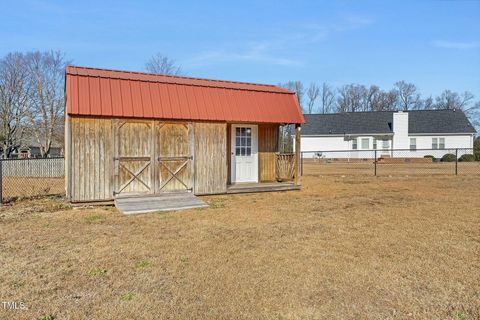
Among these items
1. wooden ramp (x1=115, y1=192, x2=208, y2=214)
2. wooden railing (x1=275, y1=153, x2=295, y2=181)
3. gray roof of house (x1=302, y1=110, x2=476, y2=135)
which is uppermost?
gray roof of house (x1=302, y1=110, x2=476, y2=135)

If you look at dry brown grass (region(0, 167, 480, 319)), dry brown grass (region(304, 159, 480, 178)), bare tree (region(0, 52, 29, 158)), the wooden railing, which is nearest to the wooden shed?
the wooden railing

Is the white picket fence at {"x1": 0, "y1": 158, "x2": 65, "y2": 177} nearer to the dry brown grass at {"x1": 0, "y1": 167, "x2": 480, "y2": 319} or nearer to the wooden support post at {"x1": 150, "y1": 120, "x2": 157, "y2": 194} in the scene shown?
the wooden support post at {"x1": 150, "y1": 120, "x2": 157, "y2": 194}

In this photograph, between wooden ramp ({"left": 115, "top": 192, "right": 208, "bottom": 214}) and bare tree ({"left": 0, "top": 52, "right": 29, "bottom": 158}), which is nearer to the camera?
wooden ramp ({"left": 115, "top": 192, "right": 208, "bottom": 214})

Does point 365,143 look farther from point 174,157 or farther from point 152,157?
point 152,157

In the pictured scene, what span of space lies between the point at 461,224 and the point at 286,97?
7.35m

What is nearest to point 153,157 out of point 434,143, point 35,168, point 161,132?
point 161,132

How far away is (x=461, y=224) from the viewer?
6.91 m

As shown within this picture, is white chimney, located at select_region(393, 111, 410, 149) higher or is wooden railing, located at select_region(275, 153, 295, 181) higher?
white chimney, located at select_region(393, 111, 410, 149)

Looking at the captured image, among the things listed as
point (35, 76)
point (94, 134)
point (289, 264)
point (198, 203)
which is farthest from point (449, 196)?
point (35, 76)

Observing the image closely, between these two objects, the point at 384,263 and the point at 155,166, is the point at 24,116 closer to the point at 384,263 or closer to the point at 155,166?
the point at 155,166

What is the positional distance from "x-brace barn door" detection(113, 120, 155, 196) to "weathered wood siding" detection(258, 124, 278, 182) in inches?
169

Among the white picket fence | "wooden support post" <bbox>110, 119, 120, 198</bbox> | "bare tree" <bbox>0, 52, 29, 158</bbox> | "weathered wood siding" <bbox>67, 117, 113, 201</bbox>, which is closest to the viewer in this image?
"weathered wood siding" <bbox>67, 117, 113, 201</bbox>

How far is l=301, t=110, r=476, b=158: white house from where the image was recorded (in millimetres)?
34562

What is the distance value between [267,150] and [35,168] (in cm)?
1252
